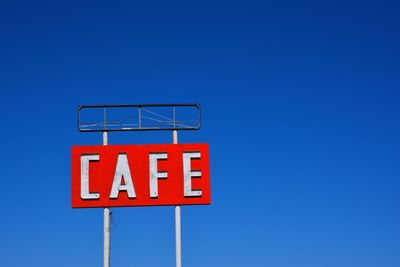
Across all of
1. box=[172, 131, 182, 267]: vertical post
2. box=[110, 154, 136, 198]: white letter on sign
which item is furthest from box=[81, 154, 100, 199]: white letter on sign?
box=[172, 131, 182, 267]: vertical post

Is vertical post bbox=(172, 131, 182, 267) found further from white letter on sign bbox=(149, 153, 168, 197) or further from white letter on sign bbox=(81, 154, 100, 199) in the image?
white letter on sign bbox=(81, 154, 100, 199)

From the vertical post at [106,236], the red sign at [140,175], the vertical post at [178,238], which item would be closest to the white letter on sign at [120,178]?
the red sign at [140,175]

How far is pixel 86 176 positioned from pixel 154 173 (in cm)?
213

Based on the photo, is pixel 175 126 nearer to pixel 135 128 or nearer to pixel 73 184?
pixel 135 128

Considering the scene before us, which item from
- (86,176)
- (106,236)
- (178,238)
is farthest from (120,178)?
(178,238)

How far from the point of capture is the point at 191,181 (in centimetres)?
2361

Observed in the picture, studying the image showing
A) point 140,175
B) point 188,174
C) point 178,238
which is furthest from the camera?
point 188,174

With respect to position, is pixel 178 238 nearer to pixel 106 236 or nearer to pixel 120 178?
pixel 106 236

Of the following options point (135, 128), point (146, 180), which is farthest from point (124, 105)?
point (146, 180)

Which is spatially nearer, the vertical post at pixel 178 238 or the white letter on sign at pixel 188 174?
the vertical post at pixel 178 238

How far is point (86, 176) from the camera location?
77.2ft

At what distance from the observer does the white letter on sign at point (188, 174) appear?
23489 mm

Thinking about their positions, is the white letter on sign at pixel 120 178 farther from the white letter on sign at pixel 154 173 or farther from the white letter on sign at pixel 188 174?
the white letter on sign at pixel 188 174

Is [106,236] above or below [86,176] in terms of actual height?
below
